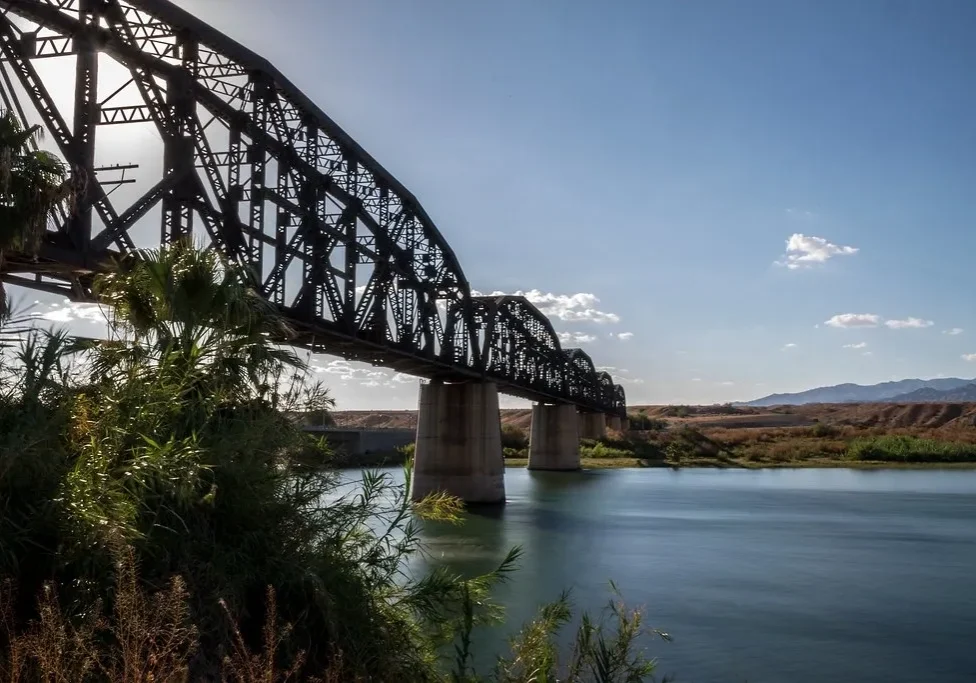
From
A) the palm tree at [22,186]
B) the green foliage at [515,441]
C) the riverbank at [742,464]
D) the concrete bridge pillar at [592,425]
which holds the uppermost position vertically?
the palm tree at [22,186]

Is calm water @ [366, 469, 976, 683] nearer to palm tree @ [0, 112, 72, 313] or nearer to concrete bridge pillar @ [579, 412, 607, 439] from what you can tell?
palm tree @ [0, 112, 72, 313]

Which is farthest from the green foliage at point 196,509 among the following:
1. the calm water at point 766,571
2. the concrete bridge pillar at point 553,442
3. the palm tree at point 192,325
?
the concrete bridge pillar at point 553,442

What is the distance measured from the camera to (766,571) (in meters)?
35.6

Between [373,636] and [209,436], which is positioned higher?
[209,436]

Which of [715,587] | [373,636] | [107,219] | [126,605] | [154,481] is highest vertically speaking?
[107,219]

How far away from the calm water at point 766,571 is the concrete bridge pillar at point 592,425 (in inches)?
2933

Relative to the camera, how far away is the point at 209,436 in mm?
9961

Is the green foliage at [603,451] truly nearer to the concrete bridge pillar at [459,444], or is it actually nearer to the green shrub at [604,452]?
the green shrub at [604,452]

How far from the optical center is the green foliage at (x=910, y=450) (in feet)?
370

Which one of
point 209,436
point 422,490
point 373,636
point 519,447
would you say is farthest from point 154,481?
point 519,447

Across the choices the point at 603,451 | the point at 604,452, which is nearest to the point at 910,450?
the point at 604,452

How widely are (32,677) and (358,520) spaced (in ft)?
15.3

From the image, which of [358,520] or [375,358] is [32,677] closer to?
[358,520]

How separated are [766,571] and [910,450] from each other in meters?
89.1
